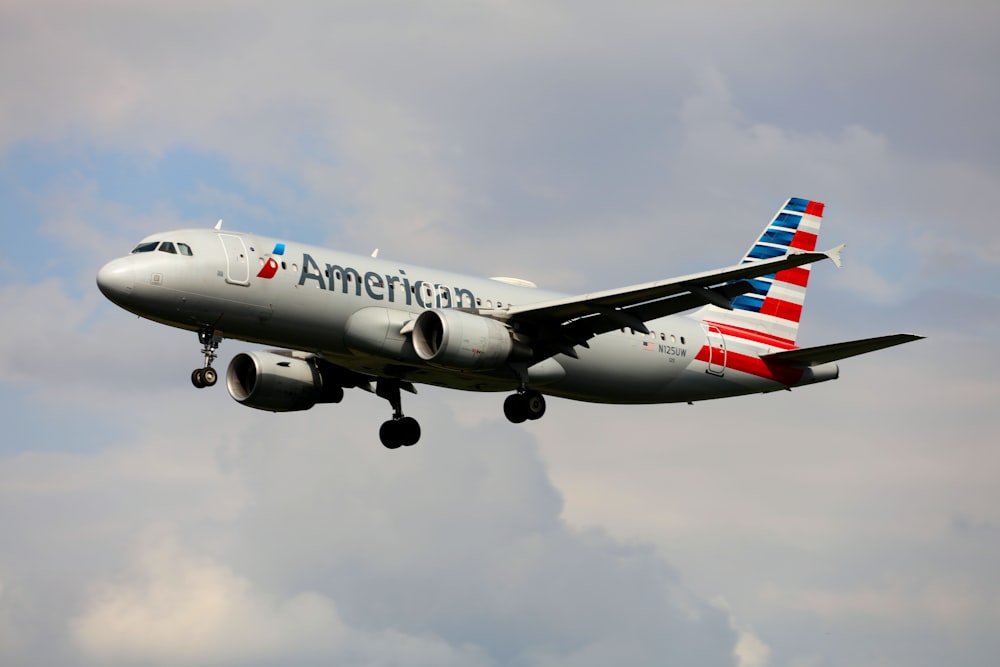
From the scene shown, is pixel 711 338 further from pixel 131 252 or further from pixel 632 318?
pixel 131 252

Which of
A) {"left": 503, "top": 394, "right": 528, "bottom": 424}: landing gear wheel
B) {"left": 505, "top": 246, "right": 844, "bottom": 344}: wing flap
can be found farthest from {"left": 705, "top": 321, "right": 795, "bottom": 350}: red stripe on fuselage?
{"left": 503, "top": 394, "right": 528, "bottom": 424}: landing gear wheel

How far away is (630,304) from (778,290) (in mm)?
12657

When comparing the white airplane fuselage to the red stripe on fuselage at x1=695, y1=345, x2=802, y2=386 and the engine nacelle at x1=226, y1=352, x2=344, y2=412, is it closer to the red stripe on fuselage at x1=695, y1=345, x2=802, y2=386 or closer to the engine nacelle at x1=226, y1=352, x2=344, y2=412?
the engine nacelle at x1=226, y1=352, x2=344, y2=412

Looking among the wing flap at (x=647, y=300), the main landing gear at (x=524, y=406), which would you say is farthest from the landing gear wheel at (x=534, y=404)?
the wing flap at (x=647, y=300)

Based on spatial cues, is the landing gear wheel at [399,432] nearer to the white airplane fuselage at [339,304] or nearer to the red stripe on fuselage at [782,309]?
the white airplane fuselage at [339,304]

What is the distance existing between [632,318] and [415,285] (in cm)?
627

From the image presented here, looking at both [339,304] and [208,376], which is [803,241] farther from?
[208,376]

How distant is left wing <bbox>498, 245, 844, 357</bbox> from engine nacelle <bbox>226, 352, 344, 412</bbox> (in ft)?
22.6

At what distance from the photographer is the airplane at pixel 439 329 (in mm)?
39656

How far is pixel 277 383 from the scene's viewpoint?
46000mm

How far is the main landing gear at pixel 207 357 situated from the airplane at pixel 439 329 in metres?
0.03

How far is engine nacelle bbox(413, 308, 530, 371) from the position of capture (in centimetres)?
4078

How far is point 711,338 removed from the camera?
49031 millimetres

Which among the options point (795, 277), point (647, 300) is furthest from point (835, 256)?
point (795, 277)
